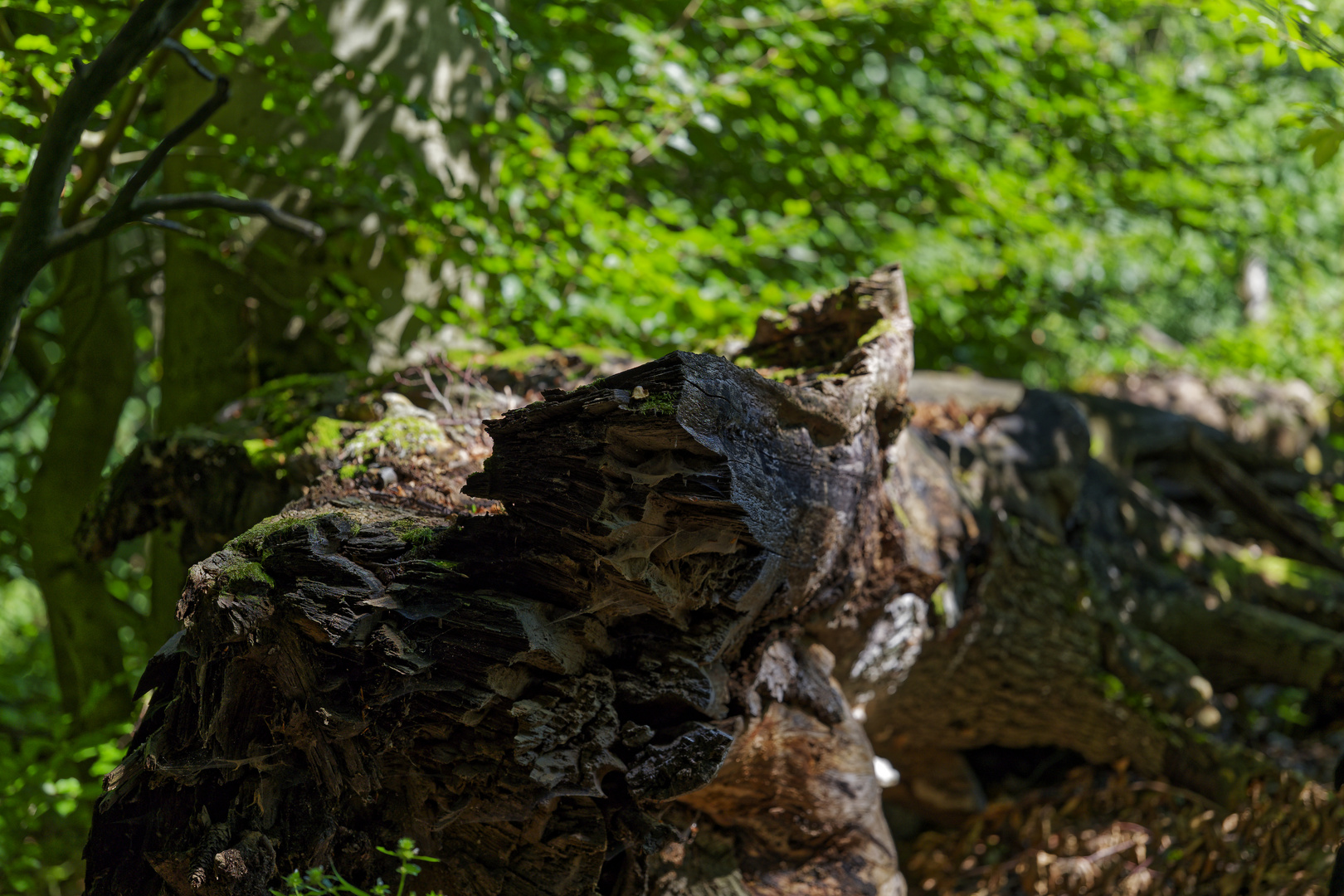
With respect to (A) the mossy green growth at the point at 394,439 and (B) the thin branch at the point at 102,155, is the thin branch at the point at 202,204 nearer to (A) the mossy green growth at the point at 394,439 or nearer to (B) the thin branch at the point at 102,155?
(A) the mossy green growth at the point at 394,439

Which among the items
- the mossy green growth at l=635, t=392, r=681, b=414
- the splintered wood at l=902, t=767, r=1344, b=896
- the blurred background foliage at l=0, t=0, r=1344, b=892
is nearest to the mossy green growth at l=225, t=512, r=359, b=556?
the mossy green growth at l=635, t=392, r=681, b=414

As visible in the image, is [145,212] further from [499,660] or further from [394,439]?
[499,660]

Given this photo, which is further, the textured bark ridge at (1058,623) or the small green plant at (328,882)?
the textured bark ridge at (1058,623)

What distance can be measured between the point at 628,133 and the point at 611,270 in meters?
1.01

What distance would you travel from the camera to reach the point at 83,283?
4.83m

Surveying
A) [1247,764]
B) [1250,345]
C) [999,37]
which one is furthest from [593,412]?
[1250,345]

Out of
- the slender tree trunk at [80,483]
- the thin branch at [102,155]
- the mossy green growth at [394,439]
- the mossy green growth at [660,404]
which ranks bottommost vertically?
the slender tree trunk at [80,483]

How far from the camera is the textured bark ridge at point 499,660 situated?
1869mm

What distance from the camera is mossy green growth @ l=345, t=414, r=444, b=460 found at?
266cm

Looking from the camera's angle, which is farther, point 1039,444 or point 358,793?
point 1039,444

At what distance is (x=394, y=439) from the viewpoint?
8.77 feet

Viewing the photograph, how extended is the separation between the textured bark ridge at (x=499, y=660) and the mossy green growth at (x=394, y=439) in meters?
0.43

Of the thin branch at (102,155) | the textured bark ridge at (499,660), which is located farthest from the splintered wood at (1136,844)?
the thin branch at (102,155)

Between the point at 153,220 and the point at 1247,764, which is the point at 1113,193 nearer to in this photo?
the point at 1247,764
